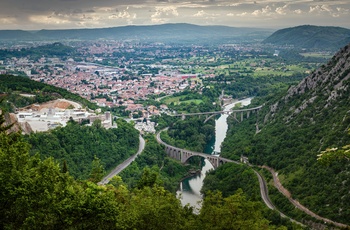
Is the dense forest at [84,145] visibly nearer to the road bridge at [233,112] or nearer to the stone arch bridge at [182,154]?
the stone arch bridge at [182,154]

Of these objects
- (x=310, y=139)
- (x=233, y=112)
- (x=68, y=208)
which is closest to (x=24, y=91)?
(x=233, y=112)

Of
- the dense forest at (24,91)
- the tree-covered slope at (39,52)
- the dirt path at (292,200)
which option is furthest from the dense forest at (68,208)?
the tree-covered slope at (39,52)

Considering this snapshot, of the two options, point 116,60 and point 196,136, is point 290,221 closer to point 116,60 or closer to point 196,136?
point 196,136

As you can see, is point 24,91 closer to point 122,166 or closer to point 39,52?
point 122,166

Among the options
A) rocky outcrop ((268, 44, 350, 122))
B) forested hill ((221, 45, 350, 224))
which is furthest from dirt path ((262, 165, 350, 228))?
rocky outcrop ((268, 44, 350, 122))

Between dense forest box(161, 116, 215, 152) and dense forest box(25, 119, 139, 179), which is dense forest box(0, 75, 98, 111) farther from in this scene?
dense forest box(161, 116, 215, 152)

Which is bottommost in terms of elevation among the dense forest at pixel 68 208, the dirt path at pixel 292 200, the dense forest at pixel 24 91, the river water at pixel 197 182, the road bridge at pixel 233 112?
the river water at pixel 197 182
